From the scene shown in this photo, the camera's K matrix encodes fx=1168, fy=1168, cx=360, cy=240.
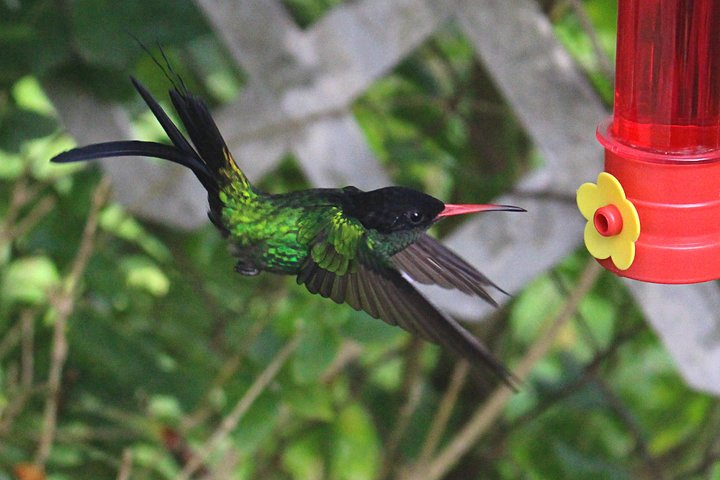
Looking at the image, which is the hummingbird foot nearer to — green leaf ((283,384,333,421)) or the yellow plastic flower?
the yellow plastic flower

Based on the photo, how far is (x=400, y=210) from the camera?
93 cm

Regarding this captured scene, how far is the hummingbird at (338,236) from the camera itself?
37.0 inches

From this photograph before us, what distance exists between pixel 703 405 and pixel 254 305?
2.73 feet

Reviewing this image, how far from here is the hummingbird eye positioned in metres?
0.93

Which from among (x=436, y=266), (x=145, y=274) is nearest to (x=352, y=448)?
(x=145, y=274)

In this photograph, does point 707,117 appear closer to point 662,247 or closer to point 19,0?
point 662,247

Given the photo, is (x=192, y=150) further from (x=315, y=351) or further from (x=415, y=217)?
(x=315, y=351)

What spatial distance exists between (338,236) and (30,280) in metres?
1.04

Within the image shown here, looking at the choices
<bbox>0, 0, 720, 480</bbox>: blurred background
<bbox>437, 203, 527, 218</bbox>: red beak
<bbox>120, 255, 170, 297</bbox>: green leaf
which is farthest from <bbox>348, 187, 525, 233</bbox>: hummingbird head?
<bbox>120, 255, 170, 297</bbox>: green leaf

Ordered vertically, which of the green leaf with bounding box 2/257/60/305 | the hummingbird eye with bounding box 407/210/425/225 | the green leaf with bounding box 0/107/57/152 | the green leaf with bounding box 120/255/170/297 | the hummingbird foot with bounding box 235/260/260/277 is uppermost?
the green leaf with bounding box 0/107/57/152

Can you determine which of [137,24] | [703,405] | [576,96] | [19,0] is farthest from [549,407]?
[19,0]

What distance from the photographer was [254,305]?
213cm

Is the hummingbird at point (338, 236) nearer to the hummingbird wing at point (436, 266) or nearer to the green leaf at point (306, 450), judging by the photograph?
the hummingbird wing at point (436, 266)

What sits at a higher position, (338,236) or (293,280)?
(338,236)
